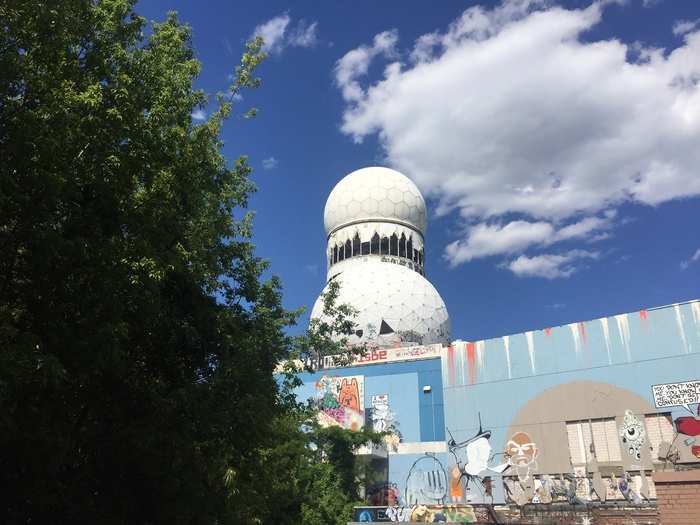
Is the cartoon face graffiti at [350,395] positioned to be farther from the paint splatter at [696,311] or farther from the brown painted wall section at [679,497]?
the brown painted wall section at [679,497]

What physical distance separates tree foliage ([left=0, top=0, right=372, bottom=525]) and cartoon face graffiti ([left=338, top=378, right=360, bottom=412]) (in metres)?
28.0

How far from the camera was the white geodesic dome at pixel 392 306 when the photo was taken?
4400cm

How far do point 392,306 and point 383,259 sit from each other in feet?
19.8

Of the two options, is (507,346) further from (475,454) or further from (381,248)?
(381,248)

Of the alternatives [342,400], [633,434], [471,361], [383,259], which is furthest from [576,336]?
[383,259]

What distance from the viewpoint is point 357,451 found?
32.2m

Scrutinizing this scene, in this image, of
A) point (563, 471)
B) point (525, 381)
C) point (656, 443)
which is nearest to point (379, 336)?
point (525, 381)

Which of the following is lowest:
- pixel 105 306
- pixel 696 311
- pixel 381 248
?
pixel 105 306

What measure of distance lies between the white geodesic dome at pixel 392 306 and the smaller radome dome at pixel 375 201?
518 cm

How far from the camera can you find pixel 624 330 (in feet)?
95.3

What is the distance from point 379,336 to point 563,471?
56.7 ft

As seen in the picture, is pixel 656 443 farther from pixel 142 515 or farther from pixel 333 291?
pixel 142 515

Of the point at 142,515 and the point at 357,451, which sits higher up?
the point at 357,451

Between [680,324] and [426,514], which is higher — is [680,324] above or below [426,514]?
above
